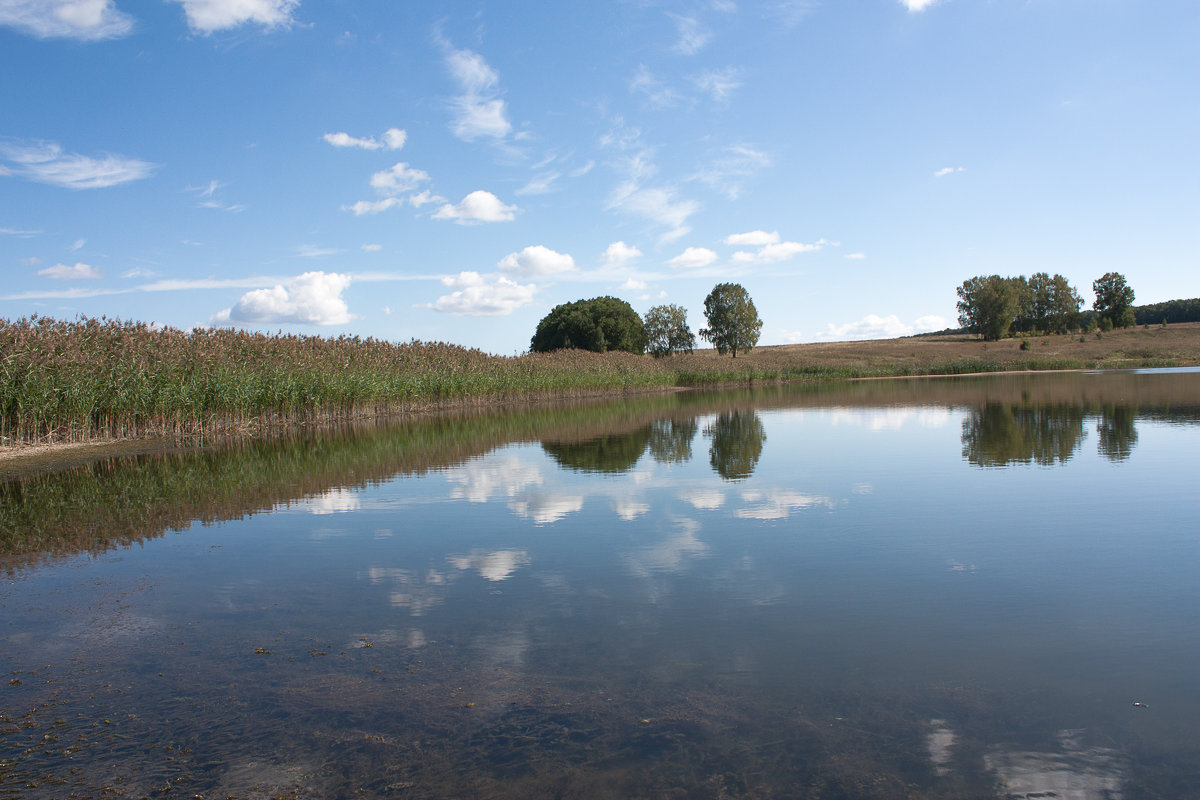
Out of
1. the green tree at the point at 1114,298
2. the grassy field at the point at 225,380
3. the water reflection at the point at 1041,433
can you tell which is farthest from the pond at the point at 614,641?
the green tree at the point at 1114,298

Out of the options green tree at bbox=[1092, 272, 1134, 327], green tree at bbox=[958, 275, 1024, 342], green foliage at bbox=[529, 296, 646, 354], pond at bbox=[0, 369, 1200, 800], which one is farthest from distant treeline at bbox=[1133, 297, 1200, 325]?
pond at bbox=[0, 369, 1200, 800]

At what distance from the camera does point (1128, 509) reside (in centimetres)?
805

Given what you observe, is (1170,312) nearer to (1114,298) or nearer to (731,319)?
(1114,298)

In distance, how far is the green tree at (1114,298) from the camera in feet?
297

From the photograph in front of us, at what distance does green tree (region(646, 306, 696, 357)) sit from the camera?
83.4 meters

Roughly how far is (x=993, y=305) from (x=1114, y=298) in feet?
70.6

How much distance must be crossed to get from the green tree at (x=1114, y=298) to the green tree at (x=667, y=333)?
2118 inches

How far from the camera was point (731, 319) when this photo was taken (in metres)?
78.7

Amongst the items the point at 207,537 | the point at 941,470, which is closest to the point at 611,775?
the point at 207,537

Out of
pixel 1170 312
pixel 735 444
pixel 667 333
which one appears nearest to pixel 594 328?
pixel 667 333

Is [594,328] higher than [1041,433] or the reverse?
higher

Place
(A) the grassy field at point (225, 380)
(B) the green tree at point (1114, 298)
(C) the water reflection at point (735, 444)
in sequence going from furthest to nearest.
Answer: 1. (B) the green tree at point (1114, 298)
2. (A) the grassy field at point (225, 380)
3. (C) the water reflection at point (735, 444)

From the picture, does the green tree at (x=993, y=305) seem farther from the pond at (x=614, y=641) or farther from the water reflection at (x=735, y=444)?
the pond at (x=614, y=641)

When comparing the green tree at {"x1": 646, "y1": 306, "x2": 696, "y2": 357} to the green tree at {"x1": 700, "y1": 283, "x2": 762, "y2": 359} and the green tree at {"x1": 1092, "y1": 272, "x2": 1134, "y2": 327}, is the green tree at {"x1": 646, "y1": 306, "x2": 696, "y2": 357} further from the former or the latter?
the green tree at {"x1": 1092, "y1": 272, "x2": 1134, "y2": 327}
